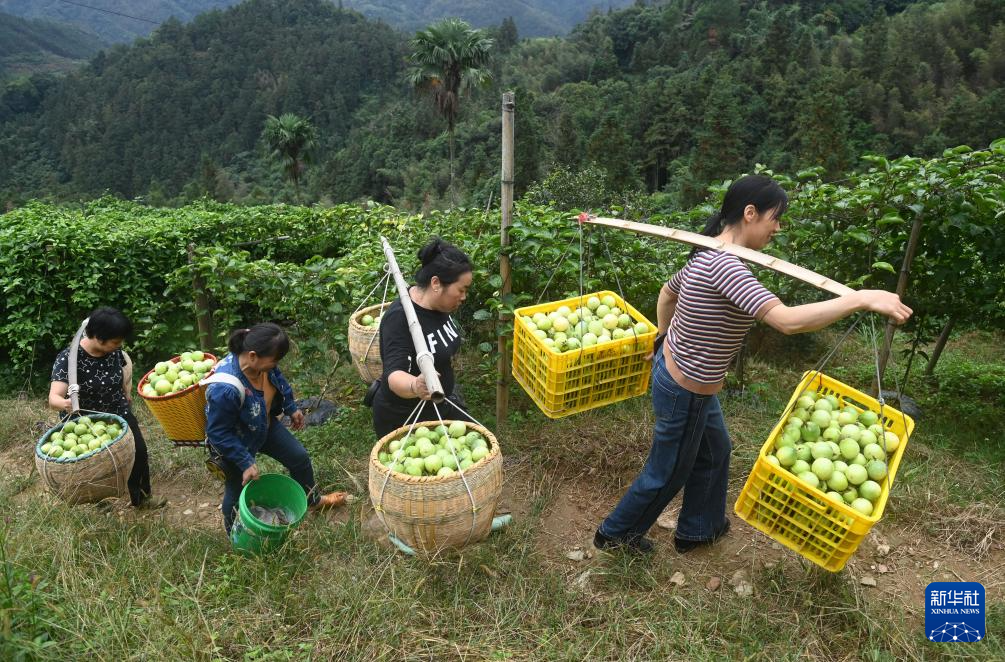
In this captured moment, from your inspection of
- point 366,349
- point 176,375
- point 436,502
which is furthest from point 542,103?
point 436,502

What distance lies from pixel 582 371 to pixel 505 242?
3.93 feet

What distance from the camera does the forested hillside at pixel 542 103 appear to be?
158 feet

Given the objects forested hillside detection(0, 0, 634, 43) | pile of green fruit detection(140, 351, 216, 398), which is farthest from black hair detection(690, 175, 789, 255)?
forested hillside detection(0, 0, 634, 43)

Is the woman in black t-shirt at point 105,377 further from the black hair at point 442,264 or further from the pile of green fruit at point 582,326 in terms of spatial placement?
the pile of green fruit at point 582,326

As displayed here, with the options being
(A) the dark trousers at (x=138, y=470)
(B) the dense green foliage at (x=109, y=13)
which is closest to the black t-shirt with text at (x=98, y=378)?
(A) the dark trousers at (x=138, y=470)

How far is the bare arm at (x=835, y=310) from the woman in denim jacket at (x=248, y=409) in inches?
90.5

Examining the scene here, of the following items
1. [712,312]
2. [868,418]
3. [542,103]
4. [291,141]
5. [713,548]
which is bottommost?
[542,103]

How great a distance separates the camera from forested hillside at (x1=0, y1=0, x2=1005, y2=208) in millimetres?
48125

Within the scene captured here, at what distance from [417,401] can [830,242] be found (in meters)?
3.28

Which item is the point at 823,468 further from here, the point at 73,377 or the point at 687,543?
the point at 73,377

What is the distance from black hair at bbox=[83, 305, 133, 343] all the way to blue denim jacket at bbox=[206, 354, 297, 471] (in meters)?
0.81

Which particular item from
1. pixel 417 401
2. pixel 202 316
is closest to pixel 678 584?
pixel 417 401

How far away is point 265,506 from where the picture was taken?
142 inches

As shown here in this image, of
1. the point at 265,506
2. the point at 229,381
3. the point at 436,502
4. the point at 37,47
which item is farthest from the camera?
the point at 37,47
